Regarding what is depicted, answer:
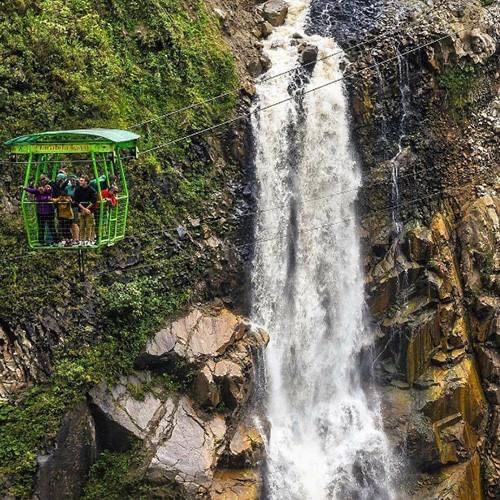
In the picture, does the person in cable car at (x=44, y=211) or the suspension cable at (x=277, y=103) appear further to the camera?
the suspension cable at (x=277, y=103)

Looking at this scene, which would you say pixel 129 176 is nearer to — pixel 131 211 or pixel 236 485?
pixel 131 211

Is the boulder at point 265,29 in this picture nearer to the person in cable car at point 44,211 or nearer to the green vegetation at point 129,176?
the green vegetation at point 129,176

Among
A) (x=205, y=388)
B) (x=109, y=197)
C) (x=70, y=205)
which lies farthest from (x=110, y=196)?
(x=205, y=388)

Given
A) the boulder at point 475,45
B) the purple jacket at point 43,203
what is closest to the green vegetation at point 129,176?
the purple jacket at point 43,203

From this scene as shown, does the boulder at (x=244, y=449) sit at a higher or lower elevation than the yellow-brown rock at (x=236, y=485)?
higher

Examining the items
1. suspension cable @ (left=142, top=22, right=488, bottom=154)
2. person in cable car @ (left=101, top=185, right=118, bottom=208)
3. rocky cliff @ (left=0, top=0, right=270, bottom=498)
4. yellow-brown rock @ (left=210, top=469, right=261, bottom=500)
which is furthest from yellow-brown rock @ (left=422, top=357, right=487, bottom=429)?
person in cable car @ (left=101, top=185, right=118, bottom=208)

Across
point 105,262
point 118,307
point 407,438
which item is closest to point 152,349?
point 118,307
